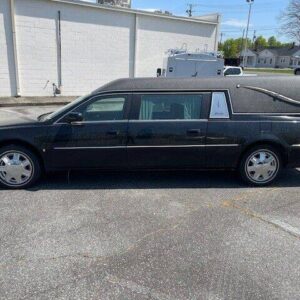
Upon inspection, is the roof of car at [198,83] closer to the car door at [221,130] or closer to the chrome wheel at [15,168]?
the car door at [221,130]

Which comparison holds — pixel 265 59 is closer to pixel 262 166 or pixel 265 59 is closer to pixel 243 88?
pixel 243 88

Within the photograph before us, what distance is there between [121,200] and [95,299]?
193 centimetres

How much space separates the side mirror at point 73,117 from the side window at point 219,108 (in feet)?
6.12

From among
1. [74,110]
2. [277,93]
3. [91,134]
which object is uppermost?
[277,93]

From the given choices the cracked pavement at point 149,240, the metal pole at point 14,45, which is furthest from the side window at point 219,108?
the metal pole at point 14,45

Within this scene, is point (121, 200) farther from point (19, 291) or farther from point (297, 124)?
point (297, 124)

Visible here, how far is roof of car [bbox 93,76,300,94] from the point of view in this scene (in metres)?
4.79

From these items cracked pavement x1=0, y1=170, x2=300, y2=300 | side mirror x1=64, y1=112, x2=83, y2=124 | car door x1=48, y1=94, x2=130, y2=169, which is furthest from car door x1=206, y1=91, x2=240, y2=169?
side mirror x1=64, y1=112, x2=83, y2=124

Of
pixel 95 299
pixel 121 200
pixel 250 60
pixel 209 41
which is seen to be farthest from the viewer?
pixel 250 60

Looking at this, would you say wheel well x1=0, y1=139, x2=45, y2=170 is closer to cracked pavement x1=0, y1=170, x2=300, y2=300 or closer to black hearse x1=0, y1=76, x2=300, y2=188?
black hearse x1=0, y1=76, x2=300, y2=188

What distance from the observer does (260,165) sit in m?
→ 4.93

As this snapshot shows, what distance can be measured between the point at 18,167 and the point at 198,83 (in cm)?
285

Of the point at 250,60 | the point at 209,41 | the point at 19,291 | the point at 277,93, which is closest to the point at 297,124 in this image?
the point at 277,93

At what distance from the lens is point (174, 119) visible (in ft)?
15.7
